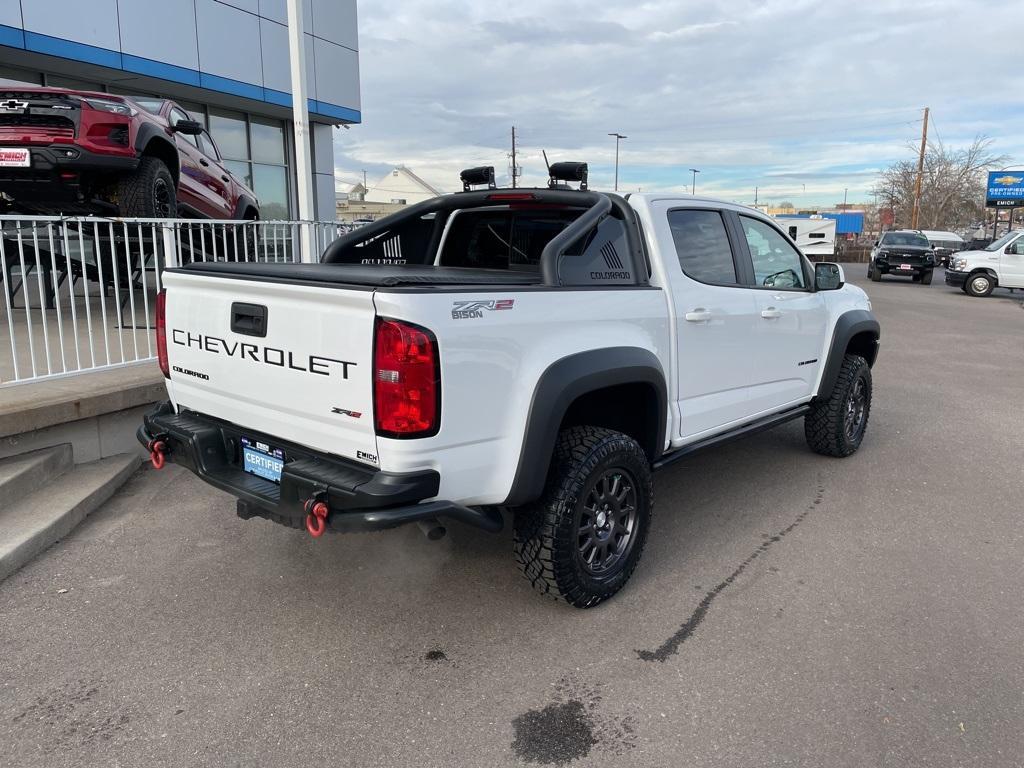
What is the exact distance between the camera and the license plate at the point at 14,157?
6.01m

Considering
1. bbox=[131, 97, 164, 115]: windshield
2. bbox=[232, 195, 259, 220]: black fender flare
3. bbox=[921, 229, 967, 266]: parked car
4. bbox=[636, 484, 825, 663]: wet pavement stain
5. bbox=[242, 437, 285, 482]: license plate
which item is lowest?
bbox=[636, 484, 825, 663]: wet pavement stain

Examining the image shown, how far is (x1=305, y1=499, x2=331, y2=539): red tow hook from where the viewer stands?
2715 millimetres

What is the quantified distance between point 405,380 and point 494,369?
1.27 feet

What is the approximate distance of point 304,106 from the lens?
7.48m

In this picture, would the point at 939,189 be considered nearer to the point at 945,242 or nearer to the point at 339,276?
the point at 945,242

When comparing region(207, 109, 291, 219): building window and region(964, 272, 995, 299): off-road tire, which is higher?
region(207, 109, 291, 219): building window

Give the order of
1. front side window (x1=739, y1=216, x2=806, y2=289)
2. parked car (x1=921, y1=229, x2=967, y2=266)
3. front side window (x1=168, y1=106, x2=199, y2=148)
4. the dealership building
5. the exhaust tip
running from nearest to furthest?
the exhaust tip, front side window (x1=739, y1=216, x2=806, y2=289), front side window (x1=168, y1=106, x2=199, y2=148), the dealership building, parked car (x1=921, y1=229, x2=967, y2=266)

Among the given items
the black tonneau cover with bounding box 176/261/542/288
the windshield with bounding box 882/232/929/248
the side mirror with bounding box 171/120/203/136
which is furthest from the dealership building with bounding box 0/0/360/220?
the windshield with bounding box 882/232/929/248

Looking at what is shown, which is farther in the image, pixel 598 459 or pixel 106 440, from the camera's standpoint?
pixel 106 440

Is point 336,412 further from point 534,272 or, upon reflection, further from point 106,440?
point 106,440

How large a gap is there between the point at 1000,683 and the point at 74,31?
12630 millimetres

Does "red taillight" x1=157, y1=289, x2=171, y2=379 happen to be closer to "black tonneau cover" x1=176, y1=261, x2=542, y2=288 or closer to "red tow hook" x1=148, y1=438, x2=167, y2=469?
"black tonneau cover" x1=176, y1=261, x2=542, y2=288

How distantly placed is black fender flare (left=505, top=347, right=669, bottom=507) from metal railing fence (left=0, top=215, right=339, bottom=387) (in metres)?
3.40

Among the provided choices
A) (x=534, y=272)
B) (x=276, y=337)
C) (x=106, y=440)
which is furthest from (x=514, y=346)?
(x=106, y=440)
